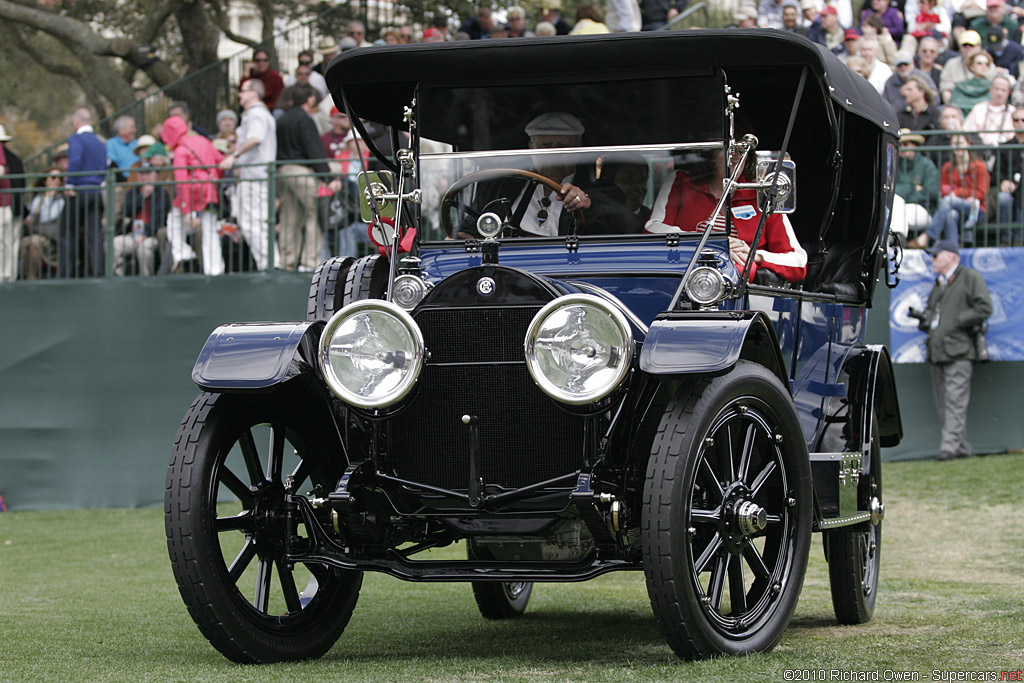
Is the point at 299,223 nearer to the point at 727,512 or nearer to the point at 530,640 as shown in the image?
the point at 530,640

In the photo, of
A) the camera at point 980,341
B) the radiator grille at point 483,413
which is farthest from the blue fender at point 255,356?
the camera at point 980,341

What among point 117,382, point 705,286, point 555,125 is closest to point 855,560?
point 705,286

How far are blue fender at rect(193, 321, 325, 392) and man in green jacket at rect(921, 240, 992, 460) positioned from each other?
8880 mm

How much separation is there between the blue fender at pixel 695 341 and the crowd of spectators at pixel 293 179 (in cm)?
834

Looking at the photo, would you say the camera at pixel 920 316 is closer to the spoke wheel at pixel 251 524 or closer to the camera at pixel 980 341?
the camera at pixel 980 341

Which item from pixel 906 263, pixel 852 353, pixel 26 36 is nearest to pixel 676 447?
pixel 852 353

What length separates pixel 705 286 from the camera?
18.5 feet

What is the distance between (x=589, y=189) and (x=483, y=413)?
1267 mm

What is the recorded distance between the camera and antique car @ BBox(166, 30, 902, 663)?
512 cm

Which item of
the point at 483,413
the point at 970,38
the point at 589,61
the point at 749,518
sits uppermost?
the point at 970,38

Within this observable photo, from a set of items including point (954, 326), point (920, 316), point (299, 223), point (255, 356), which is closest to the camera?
point (255, 356)

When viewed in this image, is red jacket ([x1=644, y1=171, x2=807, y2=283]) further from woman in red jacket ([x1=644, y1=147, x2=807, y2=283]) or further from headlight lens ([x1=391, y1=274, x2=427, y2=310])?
headlight lens ([x1=391, y1=274, x2=427, y2=310])

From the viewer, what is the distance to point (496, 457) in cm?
536

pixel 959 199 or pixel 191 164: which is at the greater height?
pixel 191 164
